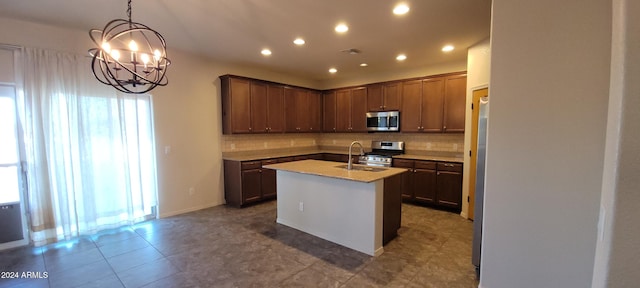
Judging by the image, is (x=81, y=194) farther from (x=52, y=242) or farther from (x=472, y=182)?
(x=472, y=182)

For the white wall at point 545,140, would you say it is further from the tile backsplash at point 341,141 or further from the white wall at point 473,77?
the tile backsplash at point 341,141

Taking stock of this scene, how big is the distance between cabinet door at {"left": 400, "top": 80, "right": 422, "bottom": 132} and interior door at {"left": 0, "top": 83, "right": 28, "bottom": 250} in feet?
18.8

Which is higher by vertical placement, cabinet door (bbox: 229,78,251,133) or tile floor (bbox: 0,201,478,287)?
cabinet door (bbox: 229,78,251,133)

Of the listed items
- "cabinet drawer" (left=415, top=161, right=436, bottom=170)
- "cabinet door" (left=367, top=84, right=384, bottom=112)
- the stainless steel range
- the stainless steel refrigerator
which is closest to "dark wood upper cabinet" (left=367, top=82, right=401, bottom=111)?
"cabinet door" (left=367, top=84, right=384, bottom=112)

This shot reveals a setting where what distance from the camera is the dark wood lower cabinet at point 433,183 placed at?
14.6 ft

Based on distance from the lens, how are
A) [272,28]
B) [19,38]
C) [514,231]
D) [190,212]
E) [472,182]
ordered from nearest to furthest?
[514,231], [19,38], [272,28], [472,182], [190,212]

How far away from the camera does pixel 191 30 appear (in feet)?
11.0

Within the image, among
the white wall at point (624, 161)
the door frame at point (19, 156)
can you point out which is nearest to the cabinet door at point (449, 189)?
the white wall at point (624, 161)

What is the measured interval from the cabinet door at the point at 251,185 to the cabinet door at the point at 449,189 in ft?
10.6

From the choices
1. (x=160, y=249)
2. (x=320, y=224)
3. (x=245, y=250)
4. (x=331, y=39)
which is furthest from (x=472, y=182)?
(x=160, y=249)

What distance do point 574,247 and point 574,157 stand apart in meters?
0.62

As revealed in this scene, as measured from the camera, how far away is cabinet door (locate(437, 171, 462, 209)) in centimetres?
441

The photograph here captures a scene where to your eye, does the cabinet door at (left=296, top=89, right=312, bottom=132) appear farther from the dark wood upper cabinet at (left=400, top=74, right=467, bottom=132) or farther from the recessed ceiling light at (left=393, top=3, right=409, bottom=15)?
the recessed ceiling light at (left=393, top=3, right=409, bottom=15)

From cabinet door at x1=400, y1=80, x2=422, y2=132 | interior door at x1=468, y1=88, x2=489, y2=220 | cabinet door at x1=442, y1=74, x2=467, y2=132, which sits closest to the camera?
interior door at x1=468, y1=88, x2=489, y2=220
